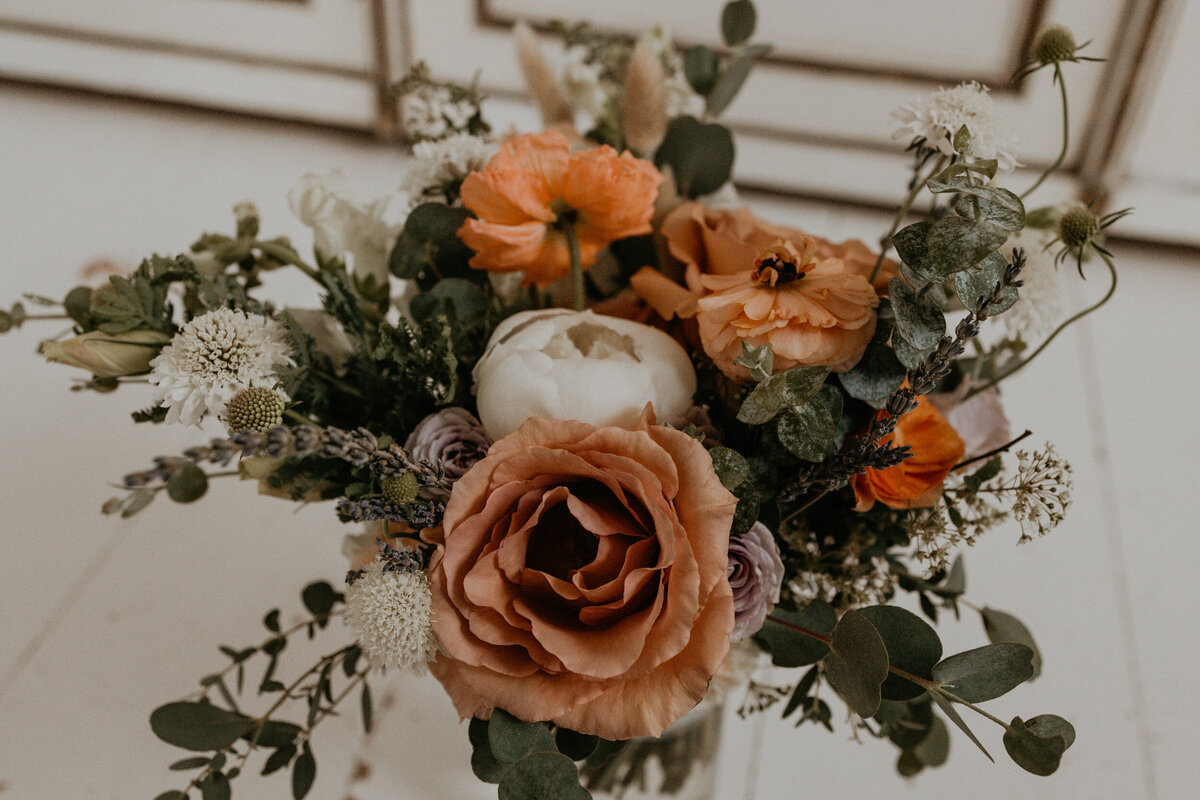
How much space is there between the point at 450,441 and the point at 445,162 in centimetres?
17

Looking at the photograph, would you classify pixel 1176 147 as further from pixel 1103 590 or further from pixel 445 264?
pixel 445 264

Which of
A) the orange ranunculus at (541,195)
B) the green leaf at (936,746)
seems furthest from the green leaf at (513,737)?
the green leaf at (936,746)

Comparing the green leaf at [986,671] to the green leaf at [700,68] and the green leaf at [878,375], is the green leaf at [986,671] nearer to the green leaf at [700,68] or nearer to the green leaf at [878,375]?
the green leaf at [878,375]

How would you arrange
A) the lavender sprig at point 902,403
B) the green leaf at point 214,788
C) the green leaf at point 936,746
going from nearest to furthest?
the lavender sprig at point 902,403, the green leaf at point 214,788, the green leaf at point 936,746

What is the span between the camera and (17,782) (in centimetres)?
61

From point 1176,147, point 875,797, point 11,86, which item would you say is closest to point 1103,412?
point 1176,147

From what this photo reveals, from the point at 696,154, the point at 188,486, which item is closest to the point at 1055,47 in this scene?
the point at 696,154

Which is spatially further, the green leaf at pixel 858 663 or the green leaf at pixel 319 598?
the green leaf at pixel 319 598

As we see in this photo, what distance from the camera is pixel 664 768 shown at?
2.04 ft

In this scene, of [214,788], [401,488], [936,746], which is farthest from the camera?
[936,746]

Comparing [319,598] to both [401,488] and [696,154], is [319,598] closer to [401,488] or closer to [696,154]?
[401,488]

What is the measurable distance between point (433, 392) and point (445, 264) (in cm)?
9

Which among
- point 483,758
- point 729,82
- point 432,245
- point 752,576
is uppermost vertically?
point 729,82

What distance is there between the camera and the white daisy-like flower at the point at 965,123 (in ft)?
1.27
